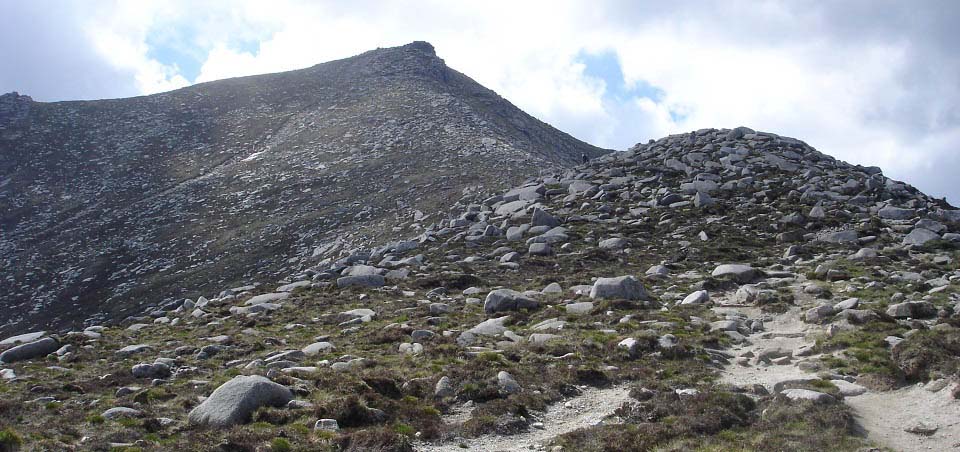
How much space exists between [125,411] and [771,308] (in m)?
18.5

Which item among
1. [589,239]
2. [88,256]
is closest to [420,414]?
[589,239]

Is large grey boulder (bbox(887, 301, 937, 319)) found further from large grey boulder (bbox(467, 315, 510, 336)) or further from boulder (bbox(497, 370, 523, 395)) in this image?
boulder (bbox(497, 370, 523, 395))

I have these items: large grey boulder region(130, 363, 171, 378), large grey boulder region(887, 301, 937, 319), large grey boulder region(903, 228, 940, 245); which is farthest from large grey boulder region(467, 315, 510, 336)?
large grey boulder region(903, 228, 940, 245)

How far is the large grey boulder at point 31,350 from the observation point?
65.0ft

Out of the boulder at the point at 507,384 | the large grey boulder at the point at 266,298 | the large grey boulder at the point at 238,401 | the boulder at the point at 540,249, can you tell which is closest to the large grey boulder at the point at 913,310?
the boulder at the point at 507,384

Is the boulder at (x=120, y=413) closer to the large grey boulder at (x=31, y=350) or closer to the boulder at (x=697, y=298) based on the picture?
the large grey boulder at (x=31, y=350)

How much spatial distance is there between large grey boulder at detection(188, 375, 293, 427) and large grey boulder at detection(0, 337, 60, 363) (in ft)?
31.8

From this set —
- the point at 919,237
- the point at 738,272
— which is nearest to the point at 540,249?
the point at 738,272

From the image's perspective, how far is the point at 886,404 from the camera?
13344mm

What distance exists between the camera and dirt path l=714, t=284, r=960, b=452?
11.6 metres

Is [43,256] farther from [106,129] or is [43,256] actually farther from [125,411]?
[125,411]

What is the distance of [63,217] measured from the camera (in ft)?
201

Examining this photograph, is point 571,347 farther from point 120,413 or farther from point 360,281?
point 360,281

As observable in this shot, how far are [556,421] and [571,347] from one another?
14.8 feet
